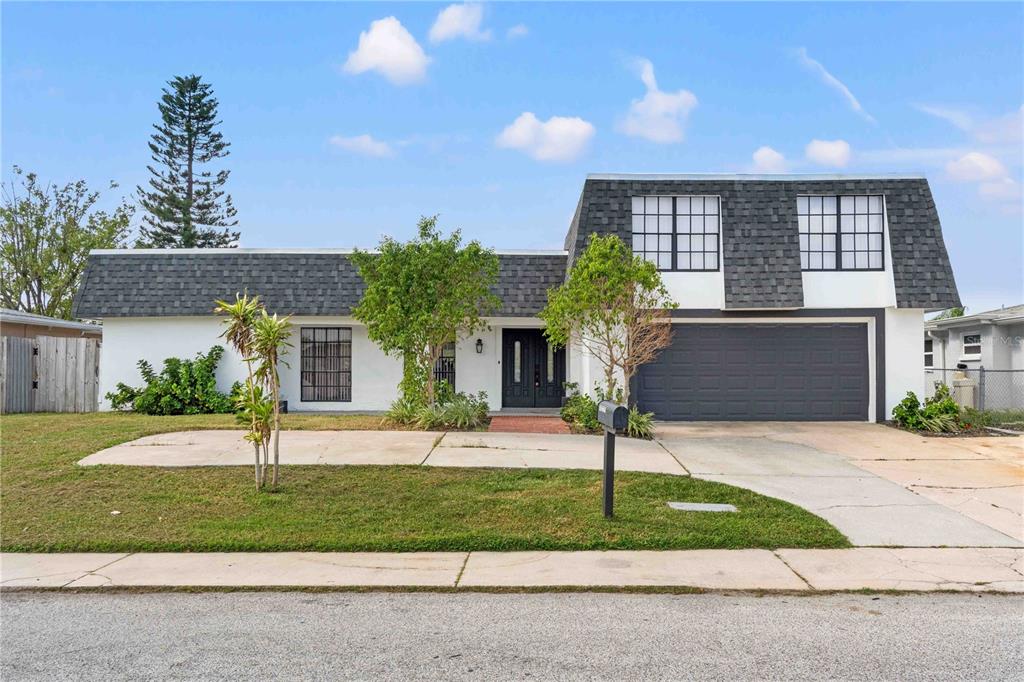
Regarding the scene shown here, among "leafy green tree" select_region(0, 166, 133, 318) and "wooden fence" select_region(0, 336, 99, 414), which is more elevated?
"leafy green tree" select_region(0, 166, 133, 318)

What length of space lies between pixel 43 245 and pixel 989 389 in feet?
112

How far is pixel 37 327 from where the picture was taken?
68.3 ft

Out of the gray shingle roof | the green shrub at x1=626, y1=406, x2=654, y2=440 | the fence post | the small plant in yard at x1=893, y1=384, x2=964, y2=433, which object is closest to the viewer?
the green shrub at x1=626, y1=406, x2=654, y2=440

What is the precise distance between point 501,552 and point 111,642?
317 centimetres

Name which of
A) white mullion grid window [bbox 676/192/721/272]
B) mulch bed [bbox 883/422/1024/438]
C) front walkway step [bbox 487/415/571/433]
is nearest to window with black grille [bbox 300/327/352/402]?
front walkway step [bbox 487/415/571/433]

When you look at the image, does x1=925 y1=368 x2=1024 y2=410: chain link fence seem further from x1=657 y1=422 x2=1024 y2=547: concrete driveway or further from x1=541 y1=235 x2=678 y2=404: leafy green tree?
x1=541 y1=235 x2=678 y2=404: leafy green tree

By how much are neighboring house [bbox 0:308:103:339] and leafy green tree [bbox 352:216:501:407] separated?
10.9 m

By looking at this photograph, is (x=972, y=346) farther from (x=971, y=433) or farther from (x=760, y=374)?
(x=760, y=374)

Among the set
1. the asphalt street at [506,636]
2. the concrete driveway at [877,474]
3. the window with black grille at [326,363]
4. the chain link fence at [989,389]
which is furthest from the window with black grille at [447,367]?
the asphalt street at [506,636]

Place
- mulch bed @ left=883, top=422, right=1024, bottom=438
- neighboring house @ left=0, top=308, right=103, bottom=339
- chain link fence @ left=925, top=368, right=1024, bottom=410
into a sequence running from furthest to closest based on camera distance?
1. neighboring house @ left=0, top=308, right=103, bottom=339
2. chain link fence @ left=925, top=368, right=1024, bottom=410
3. mulch bed @ left=883, top=422, right=1024, bottom=438

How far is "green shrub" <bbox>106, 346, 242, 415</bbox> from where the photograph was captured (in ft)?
54.1

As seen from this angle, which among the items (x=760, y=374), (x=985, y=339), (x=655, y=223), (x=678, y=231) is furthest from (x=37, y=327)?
(x=985, y=339)

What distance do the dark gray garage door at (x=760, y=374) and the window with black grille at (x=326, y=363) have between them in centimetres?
724

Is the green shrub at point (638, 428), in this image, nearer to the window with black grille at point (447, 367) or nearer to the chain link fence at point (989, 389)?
the window with black grille at point (447, 367)
